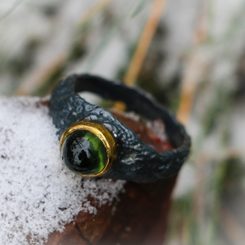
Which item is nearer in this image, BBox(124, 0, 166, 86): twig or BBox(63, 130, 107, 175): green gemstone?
BBox(63, 130, 107, 175): green gemstone

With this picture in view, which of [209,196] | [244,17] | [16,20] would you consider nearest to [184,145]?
[209,196]

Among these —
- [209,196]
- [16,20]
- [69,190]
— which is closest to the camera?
[69,190]

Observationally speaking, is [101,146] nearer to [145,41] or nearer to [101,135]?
[101,135]

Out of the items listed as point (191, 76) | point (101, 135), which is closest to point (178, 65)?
point (191, 76)

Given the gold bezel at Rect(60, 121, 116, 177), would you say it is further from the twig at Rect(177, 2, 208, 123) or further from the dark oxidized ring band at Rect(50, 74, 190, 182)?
the twig at Rect(177, 2, 208, 123)

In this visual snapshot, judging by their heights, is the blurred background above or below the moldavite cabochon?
above

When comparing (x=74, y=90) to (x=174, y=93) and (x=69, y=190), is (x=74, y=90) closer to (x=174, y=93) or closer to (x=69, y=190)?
(x=69, y=190)

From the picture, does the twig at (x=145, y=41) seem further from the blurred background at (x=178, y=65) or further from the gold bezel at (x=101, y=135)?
the gold bezel at (x=101, y=135)

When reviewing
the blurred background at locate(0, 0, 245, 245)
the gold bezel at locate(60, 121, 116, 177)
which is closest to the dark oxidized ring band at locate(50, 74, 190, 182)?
the gold bezel at locate(60, 121, 116, 177)
